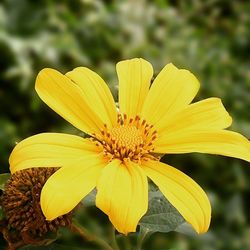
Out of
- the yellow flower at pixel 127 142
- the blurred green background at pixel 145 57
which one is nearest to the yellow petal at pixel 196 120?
the yellow flower at pixel 127 142

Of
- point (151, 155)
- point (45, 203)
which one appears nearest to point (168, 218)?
point (151, 155)

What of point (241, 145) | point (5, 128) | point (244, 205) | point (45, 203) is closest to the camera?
point (45, 203)

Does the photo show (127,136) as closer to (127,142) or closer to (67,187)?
(127,142)

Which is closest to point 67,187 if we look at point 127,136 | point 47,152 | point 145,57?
point 47,152

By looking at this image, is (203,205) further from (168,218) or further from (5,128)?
(5,128)

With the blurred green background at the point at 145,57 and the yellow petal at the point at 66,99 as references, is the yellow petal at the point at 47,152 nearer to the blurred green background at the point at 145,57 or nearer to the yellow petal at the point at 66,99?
the yellow petal at the point at 66,99

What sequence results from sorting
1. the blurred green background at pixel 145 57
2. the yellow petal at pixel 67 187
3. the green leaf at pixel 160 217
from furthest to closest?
the blurred green background at pixel 145 57 → the green leaf at pixel 160 217 → the yellow petal at pixel 67 187
